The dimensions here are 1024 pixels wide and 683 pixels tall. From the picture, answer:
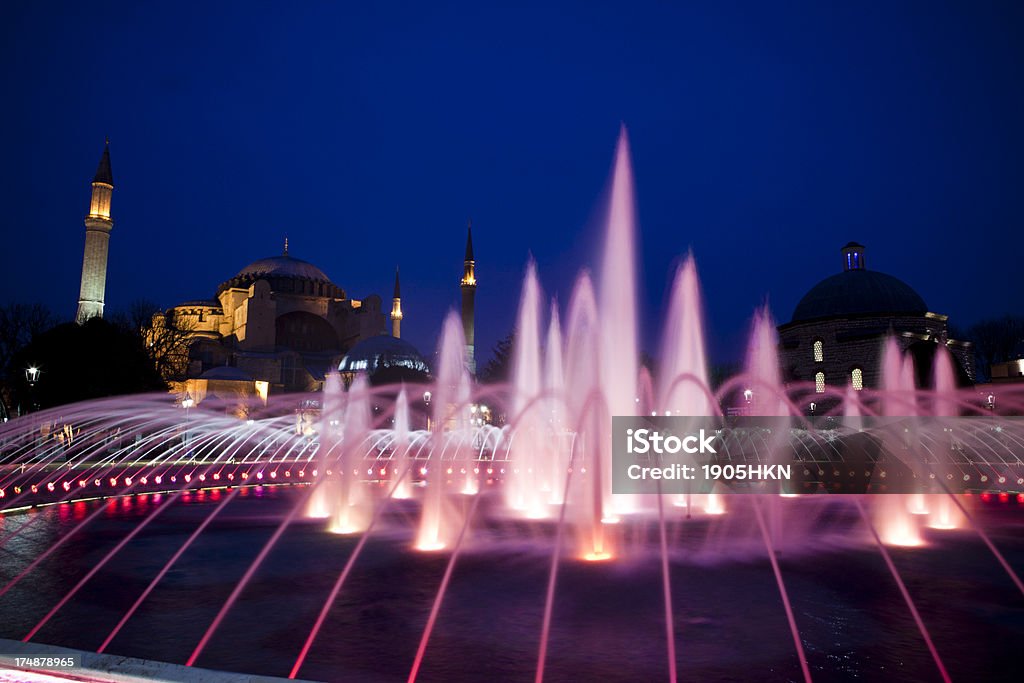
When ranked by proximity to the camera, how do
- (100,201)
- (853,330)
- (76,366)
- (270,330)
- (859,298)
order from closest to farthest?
(76,366) < (853,330) < (859,298) < (100,201) < (270,330)

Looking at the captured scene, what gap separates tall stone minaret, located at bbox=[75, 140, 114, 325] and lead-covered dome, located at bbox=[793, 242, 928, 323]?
160ft

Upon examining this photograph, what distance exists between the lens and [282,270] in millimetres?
71625

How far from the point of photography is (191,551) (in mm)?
8562

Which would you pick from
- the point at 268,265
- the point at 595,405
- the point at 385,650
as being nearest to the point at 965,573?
the point at 595,405

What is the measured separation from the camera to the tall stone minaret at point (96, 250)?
46531 mm

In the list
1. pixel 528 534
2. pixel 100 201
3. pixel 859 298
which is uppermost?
pixel 100 201

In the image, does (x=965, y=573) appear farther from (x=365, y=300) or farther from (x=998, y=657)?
(x=365, y=300)

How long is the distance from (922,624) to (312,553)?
6553mm

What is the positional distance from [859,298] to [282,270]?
180 ft

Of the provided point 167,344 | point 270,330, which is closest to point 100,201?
point 167,344

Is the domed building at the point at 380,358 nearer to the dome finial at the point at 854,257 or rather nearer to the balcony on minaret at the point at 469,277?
the balcony on minaret at the point at 469,277

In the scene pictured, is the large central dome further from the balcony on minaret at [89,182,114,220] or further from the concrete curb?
the concrete curb

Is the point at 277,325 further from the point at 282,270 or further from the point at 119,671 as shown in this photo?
the point at 119,671

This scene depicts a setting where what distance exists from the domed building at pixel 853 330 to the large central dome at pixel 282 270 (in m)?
48.9
